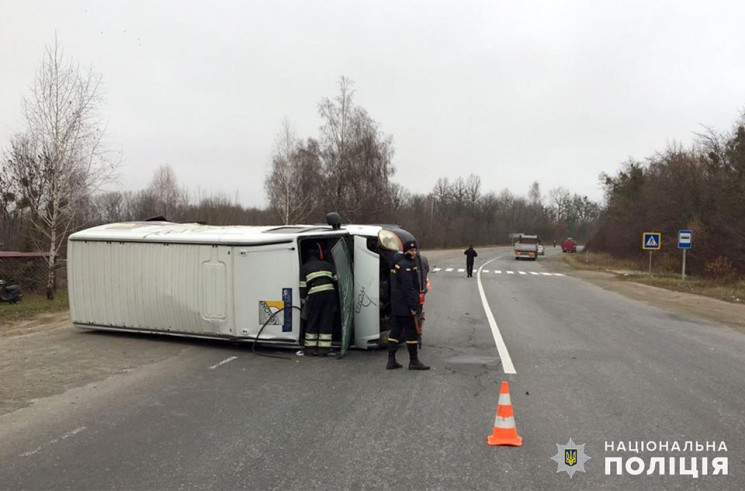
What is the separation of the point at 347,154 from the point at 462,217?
66.3 metres

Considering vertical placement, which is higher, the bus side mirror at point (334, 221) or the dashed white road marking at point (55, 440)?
the bus side mirror at point (334, 221)

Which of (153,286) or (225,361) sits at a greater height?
(153,286)

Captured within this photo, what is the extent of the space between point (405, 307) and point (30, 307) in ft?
38.5

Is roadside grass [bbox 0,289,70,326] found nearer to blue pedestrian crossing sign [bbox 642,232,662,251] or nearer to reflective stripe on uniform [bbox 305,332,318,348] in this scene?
reflective stripe on uniform [bbox 305,332,318,348]

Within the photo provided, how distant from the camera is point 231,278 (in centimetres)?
851

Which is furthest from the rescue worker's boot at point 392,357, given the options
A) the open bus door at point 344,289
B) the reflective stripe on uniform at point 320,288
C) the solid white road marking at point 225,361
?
the solid white road marking at point 225,361

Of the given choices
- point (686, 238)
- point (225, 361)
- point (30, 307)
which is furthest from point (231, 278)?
point (686, 238)

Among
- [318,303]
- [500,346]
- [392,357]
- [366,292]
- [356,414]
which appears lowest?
[500,346]

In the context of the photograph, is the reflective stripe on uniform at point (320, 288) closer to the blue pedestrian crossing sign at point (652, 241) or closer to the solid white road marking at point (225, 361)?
the solid white road marking at point (225, 361)

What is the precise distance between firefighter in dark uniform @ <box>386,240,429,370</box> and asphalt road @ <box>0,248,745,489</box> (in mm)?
295

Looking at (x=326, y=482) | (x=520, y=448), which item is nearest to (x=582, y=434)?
(x=520, y=448)

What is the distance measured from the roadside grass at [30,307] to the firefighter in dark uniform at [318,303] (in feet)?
25.8

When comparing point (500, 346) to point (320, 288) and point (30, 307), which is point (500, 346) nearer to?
point (320, 288)

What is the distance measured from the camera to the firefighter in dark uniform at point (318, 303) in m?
8.05
